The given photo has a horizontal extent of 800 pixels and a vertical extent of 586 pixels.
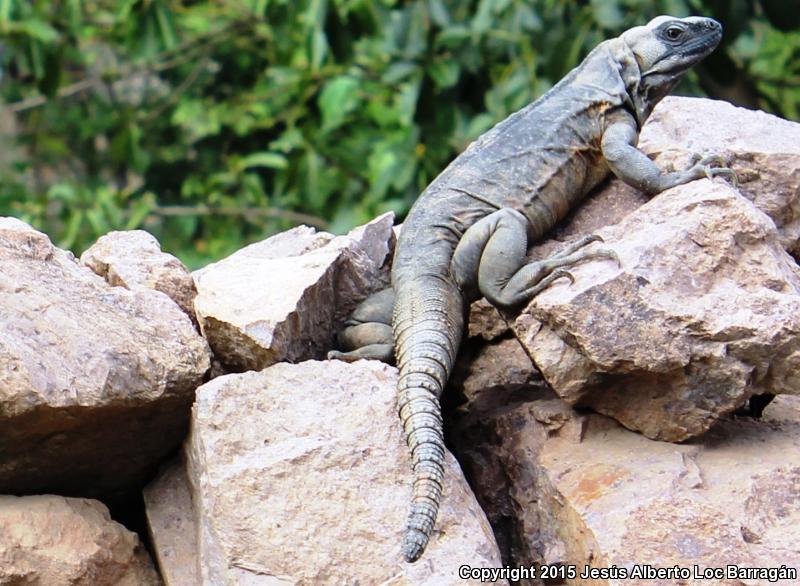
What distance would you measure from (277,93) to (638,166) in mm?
5424

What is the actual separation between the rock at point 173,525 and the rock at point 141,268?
634 millimetres

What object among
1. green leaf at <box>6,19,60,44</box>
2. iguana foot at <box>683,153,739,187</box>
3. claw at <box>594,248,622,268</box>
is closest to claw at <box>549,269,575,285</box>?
claw at <box>594,248,622,268</box>

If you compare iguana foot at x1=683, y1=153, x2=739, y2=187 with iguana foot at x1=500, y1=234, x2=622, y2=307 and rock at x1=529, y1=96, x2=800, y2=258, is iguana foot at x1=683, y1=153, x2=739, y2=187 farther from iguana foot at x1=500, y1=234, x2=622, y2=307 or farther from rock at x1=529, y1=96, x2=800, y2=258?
iguana foot at x1=500, y1=234, x2=622, y2=307

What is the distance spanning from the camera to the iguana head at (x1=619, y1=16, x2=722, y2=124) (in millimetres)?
5039

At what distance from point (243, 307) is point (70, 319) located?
0.63 m

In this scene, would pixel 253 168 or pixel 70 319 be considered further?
pixel 253 168

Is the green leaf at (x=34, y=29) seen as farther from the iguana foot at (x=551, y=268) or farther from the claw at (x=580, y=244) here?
the claw at (x=580, y=244)

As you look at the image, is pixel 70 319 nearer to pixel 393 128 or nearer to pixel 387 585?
pixel 387 585

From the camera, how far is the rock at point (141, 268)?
4555 mm

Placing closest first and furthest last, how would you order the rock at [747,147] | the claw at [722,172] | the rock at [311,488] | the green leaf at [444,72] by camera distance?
the rock at [311,488], the claw at [722,172], the rock at [747,147], the green leaf at [444,72]

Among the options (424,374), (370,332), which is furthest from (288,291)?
(424,374)

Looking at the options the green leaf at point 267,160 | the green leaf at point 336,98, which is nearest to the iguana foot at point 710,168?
the green leaf at point 336,98

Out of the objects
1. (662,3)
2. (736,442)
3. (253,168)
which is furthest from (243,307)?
(253,168)

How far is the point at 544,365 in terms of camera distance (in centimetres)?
401
